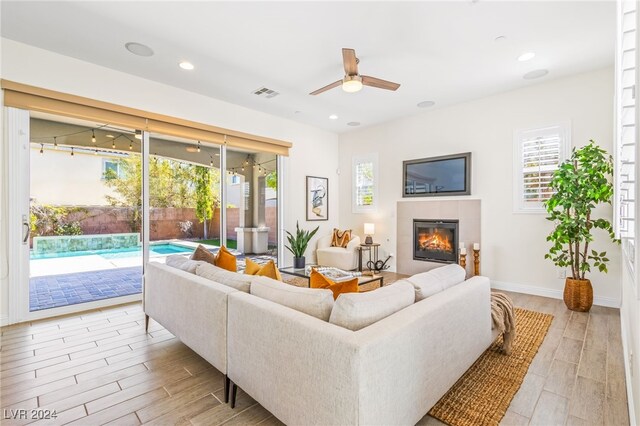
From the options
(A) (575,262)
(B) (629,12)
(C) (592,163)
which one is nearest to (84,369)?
(B) (629,12)

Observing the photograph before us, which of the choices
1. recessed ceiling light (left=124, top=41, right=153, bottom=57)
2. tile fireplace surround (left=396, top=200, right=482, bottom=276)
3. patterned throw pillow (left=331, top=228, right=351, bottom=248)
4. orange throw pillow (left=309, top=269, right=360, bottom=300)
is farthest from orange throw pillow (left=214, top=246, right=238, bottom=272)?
tile fireplace surround (left=396, top=200, right=482, bottom=276)

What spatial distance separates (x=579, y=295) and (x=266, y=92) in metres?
4.81

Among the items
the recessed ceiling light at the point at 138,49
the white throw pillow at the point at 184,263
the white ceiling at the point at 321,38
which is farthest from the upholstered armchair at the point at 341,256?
the recessed ceiling light at the point at 138,49

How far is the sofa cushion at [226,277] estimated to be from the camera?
196 cm

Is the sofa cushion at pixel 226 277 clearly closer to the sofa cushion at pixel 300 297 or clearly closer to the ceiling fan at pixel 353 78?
the sofa cushion at pixel 300 297

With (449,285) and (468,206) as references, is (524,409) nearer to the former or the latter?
(449,285)

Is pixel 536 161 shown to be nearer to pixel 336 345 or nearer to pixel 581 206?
pixel 581 206

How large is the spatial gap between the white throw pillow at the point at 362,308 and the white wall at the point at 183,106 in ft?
12.5

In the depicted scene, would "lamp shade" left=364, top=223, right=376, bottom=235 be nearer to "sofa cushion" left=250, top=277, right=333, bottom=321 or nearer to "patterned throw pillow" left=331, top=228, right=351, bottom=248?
"patterned throw pillow" left=331, top=228, right=351, bottom=248

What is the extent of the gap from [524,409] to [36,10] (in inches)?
193

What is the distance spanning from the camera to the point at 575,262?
3.54 m

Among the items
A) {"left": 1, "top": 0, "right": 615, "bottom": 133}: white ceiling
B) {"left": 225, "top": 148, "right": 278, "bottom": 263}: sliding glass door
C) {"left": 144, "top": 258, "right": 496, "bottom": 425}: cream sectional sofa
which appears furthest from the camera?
{"left": 225, "top": 148, "right": 278, "bottom": 263}: sliding glass door

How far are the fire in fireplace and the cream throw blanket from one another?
260 centimetres

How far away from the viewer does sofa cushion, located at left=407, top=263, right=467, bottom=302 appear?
179 centimetres
